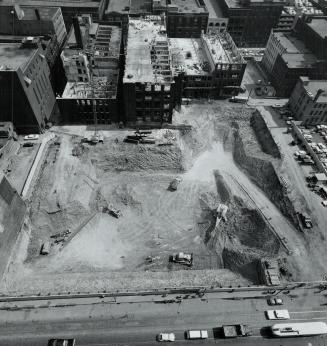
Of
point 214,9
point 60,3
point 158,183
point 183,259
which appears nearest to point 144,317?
point 183,259

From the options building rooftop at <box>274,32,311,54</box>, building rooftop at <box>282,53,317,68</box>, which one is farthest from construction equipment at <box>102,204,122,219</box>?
building rooftop at <box>274,32,311,54</box>

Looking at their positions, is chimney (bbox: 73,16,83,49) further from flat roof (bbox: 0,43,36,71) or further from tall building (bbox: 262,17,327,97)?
tall building (bbox: 262,17,327,97)

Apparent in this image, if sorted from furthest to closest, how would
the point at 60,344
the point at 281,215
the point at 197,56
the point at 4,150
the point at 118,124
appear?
the point at 197,56, the point at 118,124, the point at 4,150, the point at 281,215, the point at 60,344

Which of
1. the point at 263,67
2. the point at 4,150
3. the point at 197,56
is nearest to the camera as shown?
the point at 4,150

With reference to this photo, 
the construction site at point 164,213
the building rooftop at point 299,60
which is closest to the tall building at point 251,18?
the building rooftop at point 299,60

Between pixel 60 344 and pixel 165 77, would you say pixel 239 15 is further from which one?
pixel 60 344

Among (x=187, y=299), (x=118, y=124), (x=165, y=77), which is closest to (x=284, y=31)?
(x=165, y=77)

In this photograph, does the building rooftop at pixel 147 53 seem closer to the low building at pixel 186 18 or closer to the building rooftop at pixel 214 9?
the low building at pixel 186 18
